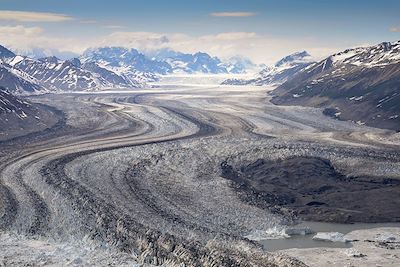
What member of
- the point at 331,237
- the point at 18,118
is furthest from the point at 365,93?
the point at 331,237

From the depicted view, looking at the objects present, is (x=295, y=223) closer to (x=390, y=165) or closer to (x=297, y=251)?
(x=297, y=251)

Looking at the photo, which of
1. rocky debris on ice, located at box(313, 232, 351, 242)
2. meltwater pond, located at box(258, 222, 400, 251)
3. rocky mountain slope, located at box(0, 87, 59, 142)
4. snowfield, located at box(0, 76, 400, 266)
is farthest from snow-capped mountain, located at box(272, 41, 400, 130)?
rocky mountain slope, located at box(0, 87, 59, 142)

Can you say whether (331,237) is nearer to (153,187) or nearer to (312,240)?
(312,240)

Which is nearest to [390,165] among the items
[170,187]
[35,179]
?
[170,187]

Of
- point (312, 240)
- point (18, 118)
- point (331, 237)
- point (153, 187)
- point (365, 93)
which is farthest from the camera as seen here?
point (365, 93)

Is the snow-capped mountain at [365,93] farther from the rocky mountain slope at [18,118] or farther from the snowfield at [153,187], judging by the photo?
the rocky mountain slope at [18,118]

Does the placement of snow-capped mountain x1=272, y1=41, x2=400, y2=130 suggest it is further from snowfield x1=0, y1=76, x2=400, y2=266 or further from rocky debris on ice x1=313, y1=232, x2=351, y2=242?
rocky debris on ice x1=313, y1=232, x2=351, y2=242
